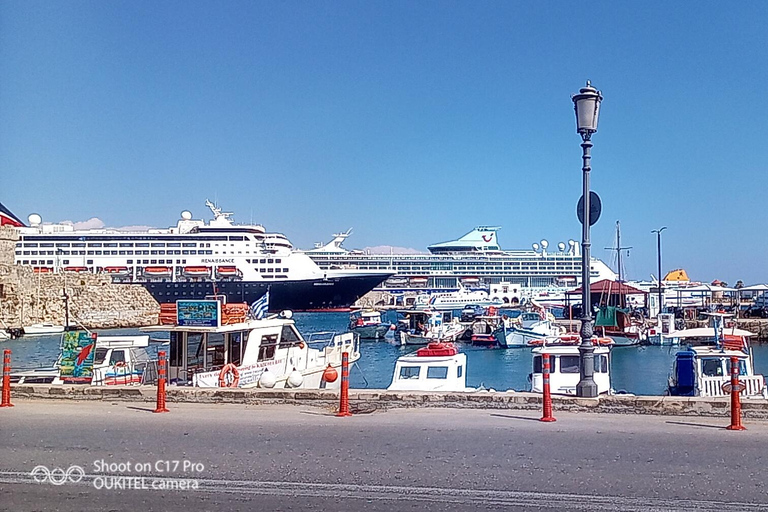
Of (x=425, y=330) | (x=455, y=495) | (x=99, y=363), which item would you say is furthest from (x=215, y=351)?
(x=425, y=330)

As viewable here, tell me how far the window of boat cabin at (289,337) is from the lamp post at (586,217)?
8.36 m

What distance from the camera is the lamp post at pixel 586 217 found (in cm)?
1111

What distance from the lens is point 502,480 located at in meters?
6.57

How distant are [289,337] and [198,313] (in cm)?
341

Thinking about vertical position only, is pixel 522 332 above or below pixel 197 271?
below

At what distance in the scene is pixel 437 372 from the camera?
719 inches

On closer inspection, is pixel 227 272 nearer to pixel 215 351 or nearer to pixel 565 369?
pixel 565 369

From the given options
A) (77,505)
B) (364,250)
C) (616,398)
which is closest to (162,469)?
(77,505)

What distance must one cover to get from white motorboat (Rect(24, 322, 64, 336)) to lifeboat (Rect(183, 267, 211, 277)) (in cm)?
3411

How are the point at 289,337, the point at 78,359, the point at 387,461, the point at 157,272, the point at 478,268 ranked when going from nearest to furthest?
→ the point at 387,461, the point at 78,359, the point at 289,337, the point at 157,272, the point at 478,268

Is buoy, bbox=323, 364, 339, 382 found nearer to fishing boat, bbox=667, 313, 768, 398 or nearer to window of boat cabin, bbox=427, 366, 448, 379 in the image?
window of boat cabin, bbox=427, 366, 448, 379

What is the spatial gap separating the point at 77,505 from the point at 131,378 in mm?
12051

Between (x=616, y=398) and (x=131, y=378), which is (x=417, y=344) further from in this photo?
(x=616, y=398)

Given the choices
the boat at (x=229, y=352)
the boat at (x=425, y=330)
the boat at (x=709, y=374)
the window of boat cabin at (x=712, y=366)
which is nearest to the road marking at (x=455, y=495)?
the boat at (x=229, y=352)
